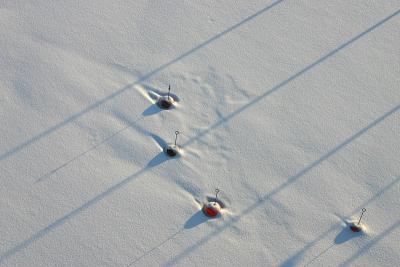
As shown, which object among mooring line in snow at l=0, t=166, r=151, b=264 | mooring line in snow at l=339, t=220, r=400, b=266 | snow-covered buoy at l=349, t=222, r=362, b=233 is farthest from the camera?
snow-covered buoy at l=349, t=222, r=362, b=233

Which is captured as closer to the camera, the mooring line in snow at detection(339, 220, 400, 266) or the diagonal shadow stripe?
the mooring line in snow at detection(339, 220, 400, 266)

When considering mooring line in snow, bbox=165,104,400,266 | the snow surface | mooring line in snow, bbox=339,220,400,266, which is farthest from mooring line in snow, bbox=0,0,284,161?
mooring line in snow, bbox=339,220,400,266

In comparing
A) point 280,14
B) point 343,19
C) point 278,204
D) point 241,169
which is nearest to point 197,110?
point 241,169

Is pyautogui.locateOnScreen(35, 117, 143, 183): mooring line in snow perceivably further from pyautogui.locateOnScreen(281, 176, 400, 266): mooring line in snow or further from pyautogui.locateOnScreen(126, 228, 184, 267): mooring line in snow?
pyautogui.locateOnScreen(281, 176, 400, 266): mooring line in snow

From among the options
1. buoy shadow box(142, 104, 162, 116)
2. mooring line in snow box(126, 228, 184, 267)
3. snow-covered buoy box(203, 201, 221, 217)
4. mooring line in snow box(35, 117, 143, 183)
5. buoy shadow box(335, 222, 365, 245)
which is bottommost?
buoy shadow box(335, 222, 365, 245)

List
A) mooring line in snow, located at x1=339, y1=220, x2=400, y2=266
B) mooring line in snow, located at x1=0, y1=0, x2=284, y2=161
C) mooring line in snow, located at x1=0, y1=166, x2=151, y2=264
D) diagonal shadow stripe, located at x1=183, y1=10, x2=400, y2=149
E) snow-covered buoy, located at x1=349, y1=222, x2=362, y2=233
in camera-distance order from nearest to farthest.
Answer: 1. mooring line in snow, located at x1=0, y1=166, x2=151, y2=264
2. mooring line in snow, located at x1=339, y1=220, x2=400, y2=266
3. snow-covered buoy, located at x1=349, y1=222, x2=362, y2=233
4. mooring line in snow, located at x1=0, y1=0, x2=284, y2=161
5. diagonal shadow stripe, located at x1=183, y1=10, x2=400, y2=149

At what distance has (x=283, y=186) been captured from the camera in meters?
3.86

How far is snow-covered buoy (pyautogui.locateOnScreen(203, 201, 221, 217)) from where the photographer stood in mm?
3711

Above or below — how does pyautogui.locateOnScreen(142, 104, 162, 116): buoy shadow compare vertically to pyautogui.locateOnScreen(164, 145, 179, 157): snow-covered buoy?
above

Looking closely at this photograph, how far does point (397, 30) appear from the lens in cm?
477

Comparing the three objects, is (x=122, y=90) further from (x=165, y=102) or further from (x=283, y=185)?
(x=283, y=185)

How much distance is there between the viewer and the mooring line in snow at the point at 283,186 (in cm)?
356

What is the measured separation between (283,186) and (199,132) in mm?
641

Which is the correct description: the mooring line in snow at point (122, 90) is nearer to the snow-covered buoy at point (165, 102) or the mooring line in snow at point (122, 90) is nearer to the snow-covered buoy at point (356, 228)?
the snow-covered buoy at point (165, 102)
